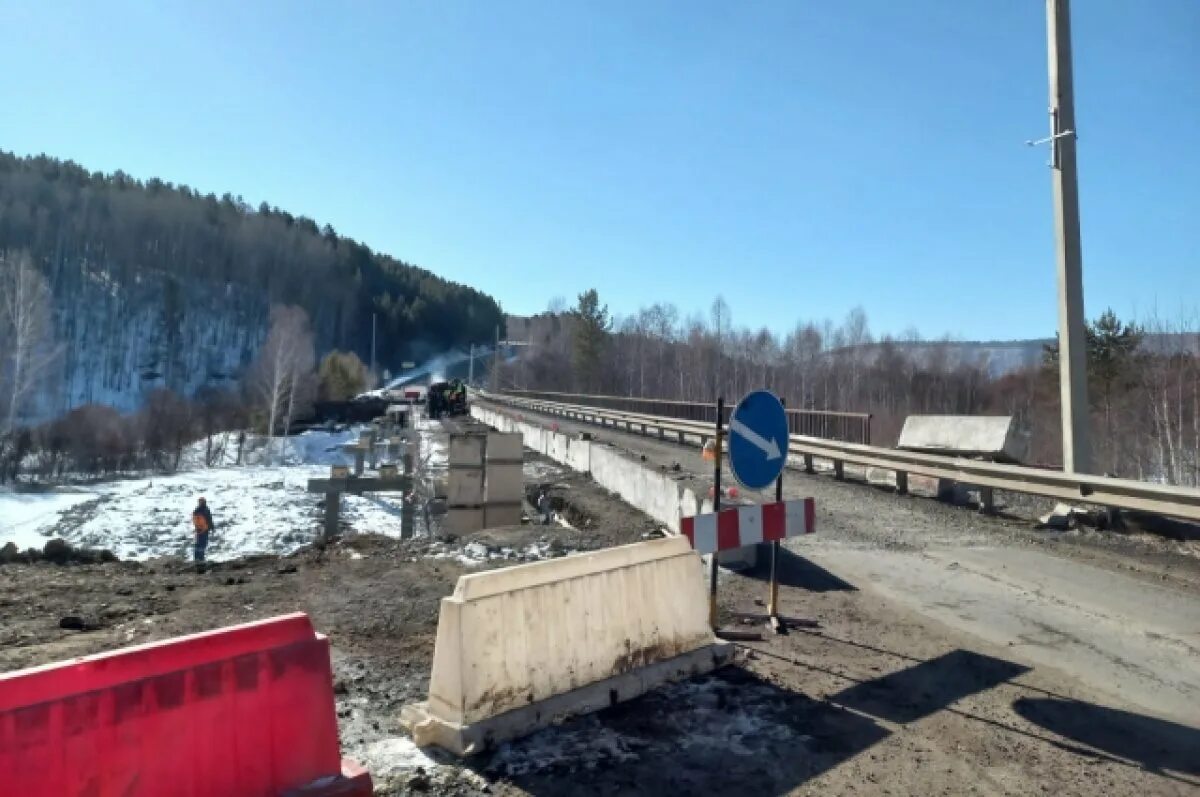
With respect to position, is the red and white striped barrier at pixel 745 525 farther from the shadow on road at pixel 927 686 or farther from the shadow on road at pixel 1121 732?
the shadow on road at pixel 1121 732

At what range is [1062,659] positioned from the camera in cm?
506

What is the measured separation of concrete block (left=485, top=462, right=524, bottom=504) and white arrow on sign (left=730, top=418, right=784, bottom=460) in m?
8.64

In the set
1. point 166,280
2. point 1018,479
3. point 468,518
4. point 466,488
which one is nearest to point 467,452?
point 466,488

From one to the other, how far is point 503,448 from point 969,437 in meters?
8.25

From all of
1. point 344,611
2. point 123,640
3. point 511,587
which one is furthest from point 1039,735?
point 123,640

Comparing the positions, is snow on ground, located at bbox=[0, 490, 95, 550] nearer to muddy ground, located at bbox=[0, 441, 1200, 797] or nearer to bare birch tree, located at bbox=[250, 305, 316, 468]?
muddy ground, located at bbox=[0, 441, 1200, 797]

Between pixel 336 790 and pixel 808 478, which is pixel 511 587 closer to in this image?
pixel 336 790

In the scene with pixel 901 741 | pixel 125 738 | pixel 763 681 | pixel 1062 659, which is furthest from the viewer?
pixel 1062 659

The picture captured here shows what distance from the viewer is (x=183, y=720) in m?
2.68

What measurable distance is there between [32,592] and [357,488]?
492 inches

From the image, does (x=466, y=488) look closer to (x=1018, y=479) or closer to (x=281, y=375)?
(x=1018, y=479)

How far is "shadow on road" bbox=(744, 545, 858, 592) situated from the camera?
23.3 feet

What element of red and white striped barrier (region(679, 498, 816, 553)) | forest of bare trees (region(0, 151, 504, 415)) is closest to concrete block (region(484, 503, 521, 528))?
red and white striped barrier (region(679, 498, 816, 553))

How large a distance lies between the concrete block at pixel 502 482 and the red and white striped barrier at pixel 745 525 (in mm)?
8425
